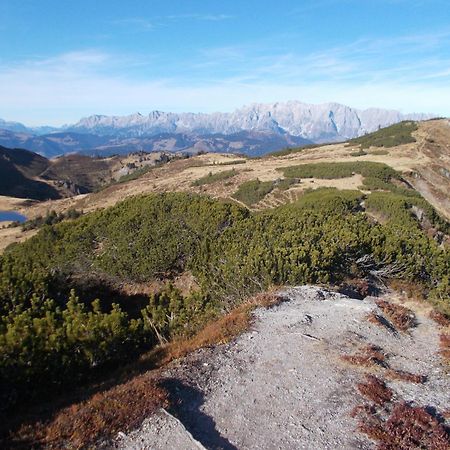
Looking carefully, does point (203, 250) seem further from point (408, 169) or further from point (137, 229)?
point (408, 169)

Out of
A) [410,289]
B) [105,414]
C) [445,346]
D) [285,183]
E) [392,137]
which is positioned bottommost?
[285,183]

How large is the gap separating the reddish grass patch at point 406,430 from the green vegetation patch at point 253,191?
5328 centimetres

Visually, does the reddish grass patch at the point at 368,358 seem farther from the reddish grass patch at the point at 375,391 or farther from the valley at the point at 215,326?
the reddish grass patch at the point at 375,391

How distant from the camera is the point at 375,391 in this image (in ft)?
31.7

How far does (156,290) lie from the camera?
2019cm

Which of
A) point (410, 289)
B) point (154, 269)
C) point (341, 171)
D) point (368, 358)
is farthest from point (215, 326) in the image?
point (341, 171)

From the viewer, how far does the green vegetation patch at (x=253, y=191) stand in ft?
207

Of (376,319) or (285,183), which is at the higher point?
(376,319)

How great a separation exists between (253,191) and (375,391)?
187ft

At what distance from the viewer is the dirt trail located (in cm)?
789

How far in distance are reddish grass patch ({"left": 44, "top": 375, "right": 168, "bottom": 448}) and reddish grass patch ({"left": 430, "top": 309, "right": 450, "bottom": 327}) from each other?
Answer: 1096 cm

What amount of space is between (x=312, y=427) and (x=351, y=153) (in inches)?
3683

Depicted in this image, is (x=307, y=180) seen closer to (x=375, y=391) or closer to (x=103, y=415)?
(x=375, y=391)

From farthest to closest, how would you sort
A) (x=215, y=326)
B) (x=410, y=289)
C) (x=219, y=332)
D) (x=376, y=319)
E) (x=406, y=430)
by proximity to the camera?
(x=410, y=289)
(x=376, y=319)
(x=215, y=326)
(x=219, y=332)
(x=406, y=430)
